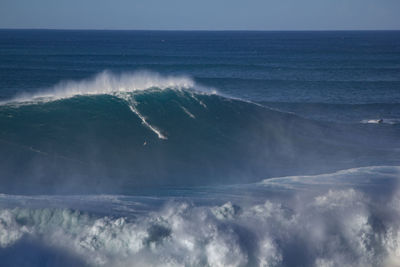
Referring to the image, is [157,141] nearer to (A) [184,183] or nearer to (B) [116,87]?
(A) [184,183]

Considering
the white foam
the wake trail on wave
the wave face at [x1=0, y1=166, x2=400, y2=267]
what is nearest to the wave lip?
the wake trail on wave

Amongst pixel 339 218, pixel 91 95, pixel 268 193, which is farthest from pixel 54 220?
pixel 91 95

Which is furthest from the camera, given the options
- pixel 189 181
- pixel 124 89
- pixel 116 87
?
pixel 116 87

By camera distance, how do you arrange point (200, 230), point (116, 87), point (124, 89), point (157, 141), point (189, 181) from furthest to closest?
point (116, 87), point (124, 89), point (157, 141), point (189, 181), point (200, 230)

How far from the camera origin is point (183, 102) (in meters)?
17.3

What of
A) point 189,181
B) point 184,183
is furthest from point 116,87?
point 184,183

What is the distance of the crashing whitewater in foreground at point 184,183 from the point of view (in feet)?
25.5

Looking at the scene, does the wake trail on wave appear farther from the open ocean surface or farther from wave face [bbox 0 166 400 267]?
wave face [bbox 0 166 400 267]

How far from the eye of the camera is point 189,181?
1138 centimetres

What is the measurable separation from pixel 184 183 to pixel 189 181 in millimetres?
222

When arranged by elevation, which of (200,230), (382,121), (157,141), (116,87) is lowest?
(200,230)

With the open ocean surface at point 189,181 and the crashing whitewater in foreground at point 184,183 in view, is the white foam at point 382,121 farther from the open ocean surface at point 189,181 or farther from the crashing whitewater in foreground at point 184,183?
the crashing whitewater in foreground at point 184,183

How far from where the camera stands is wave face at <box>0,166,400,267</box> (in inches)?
298

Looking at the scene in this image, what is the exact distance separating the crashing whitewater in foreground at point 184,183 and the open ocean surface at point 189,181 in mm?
30
